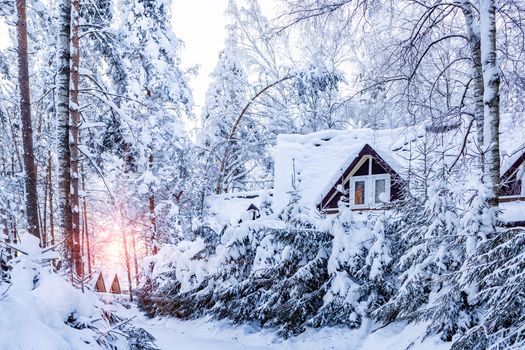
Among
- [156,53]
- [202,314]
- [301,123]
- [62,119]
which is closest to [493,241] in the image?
[62,119]

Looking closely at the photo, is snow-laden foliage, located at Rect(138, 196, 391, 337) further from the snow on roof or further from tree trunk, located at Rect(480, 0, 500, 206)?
the snow on roof

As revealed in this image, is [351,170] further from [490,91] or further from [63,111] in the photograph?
[63,111]

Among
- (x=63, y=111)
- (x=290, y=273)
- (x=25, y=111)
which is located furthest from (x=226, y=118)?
(x=63, y=111)

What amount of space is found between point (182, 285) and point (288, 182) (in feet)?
20.1

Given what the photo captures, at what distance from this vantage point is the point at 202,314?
34.8 feet

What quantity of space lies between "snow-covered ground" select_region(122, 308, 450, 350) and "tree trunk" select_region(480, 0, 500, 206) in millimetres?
2334

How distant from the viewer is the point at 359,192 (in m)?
14.2

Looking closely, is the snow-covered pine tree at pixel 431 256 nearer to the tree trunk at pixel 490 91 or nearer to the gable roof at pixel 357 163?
the tree trunk at pixel 490 91

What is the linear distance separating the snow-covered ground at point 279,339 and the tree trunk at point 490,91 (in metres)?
2.33

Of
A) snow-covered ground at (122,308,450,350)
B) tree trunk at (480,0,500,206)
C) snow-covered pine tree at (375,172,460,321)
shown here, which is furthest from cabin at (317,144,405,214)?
tree trunk at (480,0,500,206)

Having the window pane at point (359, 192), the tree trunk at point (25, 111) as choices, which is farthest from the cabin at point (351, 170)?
the tree trunk at point (25, 111)

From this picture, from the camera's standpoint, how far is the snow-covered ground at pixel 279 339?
650 cm

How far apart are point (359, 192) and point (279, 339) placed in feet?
22.4

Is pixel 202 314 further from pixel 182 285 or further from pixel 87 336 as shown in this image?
pixel 87 336
